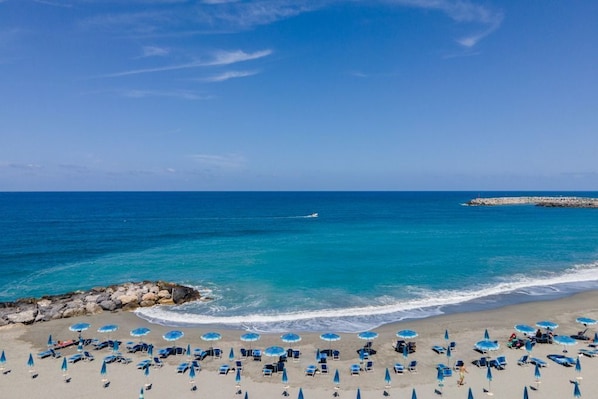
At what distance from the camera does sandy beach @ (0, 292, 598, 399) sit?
17047 millimetres

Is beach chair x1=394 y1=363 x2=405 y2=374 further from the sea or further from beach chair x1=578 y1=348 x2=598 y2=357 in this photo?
beach chair x1=578 y1=348 x2=598 y2=357

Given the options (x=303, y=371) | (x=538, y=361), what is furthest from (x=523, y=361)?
(x=303, y=371)

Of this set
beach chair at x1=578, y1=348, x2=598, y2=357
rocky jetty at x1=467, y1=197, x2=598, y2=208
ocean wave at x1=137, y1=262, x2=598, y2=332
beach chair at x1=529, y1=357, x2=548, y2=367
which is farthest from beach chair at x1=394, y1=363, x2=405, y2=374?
rocky jetty at x1=467, y1=197, x2=598, y2=208

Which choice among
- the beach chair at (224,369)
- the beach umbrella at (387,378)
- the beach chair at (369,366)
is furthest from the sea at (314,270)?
Result: the beach umbrella at (387,378)

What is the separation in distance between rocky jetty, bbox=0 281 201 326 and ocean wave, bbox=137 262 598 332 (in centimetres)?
131

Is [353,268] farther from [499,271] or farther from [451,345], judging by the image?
[451,345]

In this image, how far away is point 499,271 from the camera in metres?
39.1

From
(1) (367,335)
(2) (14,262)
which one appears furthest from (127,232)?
(1) (367,335)

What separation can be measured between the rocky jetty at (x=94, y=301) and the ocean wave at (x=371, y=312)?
131 centimetres

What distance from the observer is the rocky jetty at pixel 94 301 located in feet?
89.5

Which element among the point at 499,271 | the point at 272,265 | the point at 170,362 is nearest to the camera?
the point at 170,362

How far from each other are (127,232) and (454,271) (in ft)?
191

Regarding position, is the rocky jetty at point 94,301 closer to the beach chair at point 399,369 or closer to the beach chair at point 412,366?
the beach chair at point 399,369

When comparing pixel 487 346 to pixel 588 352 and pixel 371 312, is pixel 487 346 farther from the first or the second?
pixel 371 312
